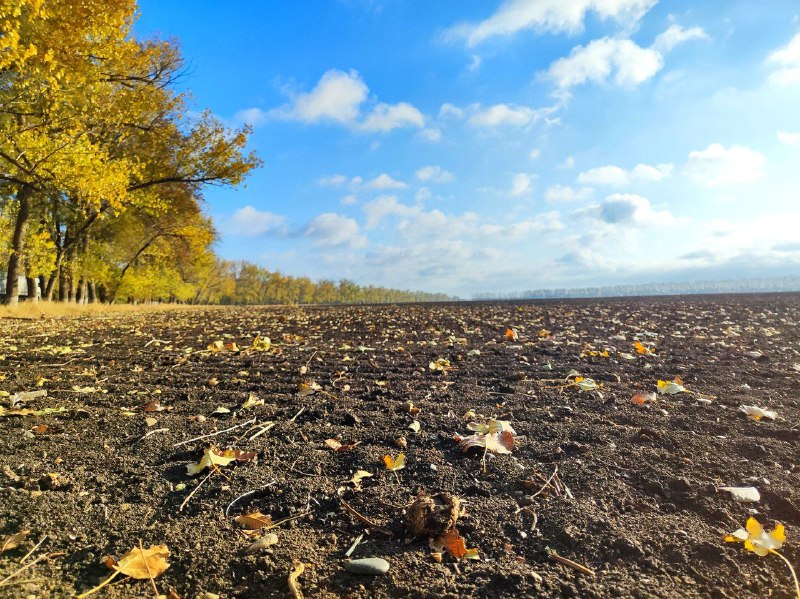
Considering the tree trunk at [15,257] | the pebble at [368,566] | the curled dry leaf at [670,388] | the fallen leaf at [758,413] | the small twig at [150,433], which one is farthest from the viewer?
the tree trunk at [15,257]

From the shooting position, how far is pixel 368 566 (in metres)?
1.50

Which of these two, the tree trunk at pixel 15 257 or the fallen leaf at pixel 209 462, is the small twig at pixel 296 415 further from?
the tree trunk at pixel 15 257

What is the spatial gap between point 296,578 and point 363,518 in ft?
1.25

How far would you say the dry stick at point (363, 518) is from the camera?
5.60 ft

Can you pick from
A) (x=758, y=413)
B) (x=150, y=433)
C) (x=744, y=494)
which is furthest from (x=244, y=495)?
(x=758, y=413)

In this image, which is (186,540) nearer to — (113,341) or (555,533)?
(555,533)

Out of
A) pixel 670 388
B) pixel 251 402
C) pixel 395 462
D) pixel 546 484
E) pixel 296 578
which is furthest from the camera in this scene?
pixel 670 388

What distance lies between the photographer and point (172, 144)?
1580 cm

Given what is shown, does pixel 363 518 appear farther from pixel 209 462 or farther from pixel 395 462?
pixel 209 462

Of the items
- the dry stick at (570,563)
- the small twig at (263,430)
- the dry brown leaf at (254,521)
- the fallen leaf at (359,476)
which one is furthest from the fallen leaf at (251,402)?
the dry stick at (570,563)

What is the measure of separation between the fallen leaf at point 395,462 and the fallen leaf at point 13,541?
1464 millimetres

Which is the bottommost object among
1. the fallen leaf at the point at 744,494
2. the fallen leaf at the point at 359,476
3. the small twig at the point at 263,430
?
the fallen leaf at the point at 744,494

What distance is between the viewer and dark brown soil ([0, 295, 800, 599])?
147 cm

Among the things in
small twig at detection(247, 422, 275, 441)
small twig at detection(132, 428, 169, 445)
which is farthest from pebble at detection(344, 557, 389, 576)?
small twig at detection(132, 428, 169, 445)
